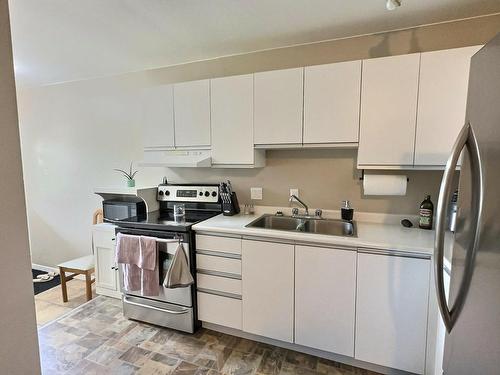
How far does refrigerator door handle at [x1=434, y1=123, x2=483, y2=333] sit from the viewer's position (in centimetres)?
72

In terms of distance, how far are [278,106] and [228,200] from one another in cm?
94

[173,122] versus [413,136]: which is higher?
[173,122]

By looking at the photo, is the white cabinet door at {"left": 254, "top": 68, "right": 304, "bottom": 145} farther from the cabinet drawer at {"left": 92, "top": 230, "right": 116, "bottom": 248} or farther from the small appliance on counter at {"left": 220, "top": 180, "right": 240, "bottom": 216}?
the cabinet drawer at {"left": 92, "top": 230, "right": 116, "bottom": 248}

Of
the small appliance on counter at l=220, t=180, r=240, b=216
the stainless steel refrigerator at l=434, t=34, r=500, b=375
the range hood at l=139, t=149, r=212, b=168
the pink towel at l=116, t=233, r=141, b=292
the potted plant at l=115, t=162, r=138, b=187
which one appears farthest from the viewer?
the potted plant at l=115, t=162, r=138, b=187

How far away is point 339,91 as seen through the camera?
1965 mm

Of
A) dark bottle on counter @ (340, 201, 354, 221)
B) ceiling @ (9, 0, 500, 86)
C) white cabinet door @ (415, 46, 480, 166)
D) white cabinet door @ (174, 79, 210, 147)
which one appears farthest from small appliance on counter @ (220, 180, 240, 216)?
white cabinet door @ (415, 46, 480, 166)

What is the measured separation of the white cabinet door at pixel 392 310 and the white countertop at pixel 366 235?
0.24 feet

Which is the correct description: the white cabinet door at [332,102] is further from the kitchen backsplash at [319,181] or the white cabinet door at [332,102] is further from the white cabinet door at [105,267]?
the white cabinet door at [105,267]

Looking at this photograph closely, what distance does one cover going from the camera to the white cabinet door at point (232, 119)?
7.34 feet

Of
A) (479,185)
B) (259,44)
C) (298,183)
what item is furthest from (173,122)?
(479,185)

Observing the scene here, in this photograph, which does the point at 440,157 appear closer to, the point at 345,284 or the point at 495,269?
the point at 345,284

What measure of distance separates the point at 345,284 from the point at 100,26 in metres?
Answer: 2.49

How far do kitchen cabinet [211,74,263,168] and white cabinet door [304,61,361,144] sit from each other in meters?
0.47

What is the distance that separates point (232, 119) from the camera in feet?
7.52
